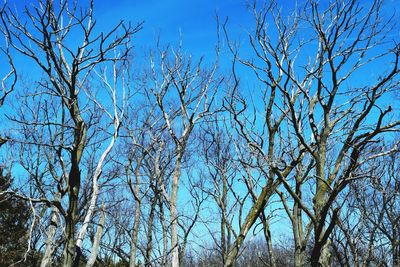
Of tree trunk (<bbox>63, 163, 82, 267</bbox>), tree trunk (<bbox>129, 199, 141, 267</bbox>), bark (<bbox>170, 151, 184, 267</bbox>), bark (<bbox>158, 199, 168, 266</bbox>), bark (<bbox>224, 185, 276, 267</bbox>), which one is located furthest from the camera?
tree trunk (<bbox>129, 199, 141, 267</bbox>)

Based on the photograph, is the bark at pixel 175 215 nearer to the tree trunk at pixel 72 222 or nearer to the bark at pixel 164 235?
the bark at pixel 164 235

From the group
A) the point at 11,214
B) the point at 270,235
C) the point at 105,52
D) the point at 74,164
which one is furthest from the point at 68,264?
the point at 11,214

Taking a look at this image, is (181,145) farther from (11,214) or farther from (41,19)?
(11,214)

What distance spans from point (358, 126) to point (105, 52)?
4.62 metres

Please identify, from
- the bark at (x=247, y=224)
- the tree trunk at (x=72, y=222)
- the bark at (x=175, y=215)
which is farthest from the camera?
the bark at (x=175, y=215)

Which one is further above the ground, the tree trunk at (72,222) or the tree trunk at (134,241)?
the tree trunk at (134,241)

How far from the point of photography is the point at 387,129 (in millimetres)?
6848

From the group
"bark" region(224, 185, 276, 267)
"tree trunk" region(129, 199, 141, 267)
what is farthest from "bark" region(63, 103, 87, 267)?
"tree trunk" region(129, 199, 141, 267)

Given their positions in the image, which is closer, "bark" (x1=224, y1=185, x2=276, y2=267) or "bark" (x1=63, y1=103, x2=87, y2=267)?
"bark" (x1=63, y1=103, x2=87, y2=267)

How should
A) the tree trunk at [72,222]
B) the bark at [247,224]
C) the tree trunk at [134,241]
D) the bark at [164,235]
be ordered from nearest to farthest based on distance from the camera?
1. the tree trunk at [72,222]
2. the bark at [247,224]
3. the bark at [164,235]
4. the tree trunk at [134,241]

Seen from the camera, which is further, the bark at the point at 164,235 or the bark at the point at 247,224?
the bark at the point at 164,235

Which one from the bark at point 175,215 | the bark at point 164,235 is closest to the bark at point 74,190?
the bark at point 175,215

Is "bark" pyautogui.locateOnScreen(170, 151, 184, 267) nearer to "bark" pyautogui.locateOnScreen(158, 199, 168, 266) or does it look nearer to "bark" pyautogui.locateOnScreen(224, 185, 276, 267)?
"bark" pyautogui.locateOnScreen(158, 199, 168, 266)

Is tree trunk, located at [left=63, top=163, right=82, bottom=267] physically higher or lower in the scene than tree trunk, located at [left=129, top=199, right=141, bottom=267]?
lower
